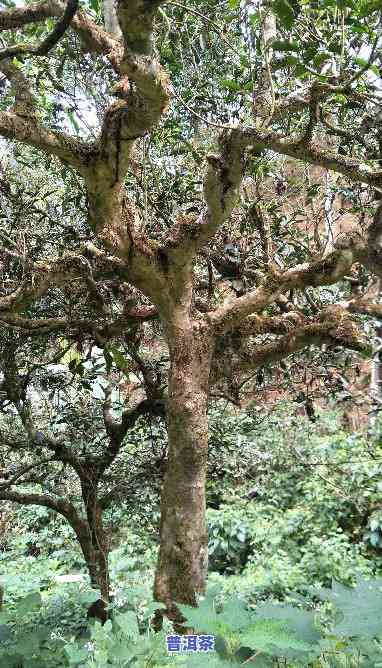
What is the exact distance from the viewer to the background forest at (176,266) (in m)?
1.59

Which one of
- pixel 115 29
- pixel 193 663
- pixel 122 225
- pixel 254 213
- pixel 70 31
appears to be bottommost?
pixel 193 663

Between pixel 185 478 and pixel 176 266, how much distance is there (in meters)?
0.95

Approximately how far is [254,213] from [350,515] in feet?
13.3

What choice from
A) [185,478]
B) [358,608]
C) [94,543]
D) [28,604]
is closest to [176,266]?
[185,478]

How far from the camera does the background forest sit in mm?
1588

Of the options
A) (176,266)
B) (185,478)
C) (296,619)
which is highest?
(176,266)

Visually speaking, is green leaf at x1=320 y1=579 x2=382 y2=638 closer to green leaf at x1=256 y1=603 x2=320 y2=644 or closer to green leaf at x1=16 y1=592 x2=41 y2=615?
green leaf at x1=256 y1=603 x2=320 y2=644

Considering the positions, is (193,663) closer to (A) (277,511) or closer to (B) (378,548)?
(B) (378,548)

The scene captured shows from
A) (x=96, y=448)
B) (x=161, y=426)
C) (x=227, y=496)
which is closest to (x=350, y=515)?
(x=227, y=496)

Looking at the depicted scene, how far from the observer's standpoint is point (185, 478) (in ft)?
8.39

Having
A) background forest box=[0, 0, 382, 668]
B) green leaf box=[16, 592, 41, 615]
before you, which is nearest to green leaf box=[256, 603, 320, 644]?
background forest box=[0, 0, 382, 668]

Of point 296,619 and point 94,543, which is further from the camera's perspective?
Result: point 94,543

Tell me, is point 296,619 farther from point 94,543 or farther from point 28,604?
point 94,543

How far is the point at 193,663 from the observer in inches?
45.6
